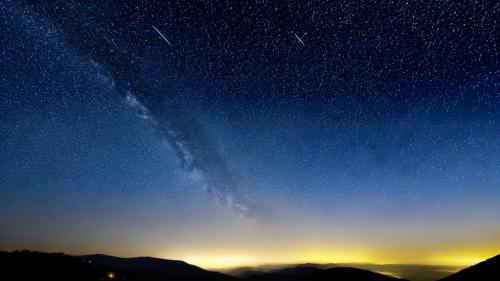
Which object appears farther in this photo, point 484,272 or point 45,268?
point 484,272

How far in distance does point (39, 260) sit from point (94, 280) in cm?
1907

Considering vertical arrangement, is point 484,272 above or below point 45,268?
above

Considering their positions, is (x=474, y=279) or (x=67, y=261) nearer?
(x=67, y=261)

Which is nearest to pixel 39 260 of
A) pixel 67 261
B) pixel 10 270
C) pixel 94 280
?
pixel 67 261

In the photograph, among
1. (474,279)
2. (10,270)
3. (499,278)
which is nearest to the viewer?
(10,270)

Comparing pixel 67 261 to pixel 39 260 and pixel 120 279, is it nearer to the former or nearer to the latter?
pixel 39 260

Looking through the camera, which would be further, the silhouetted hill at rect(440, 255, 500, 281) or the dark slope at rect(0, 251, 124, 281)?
the silhouetted hill at rect(440, 255, 500, 281)

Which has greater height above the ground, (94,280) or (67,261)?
(67,261)

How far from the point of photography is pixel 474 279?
145m

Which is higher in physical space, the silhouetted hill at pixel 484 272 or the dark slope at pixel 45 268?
the silhouetted hill at pixel 484 272

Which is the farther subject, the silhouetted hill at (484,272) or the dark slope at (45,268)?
the silhouetted hill at (484,272)

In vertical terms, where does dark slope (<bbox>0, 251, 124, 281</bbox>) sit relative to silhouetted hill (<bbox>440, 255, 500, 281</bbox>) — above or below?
below

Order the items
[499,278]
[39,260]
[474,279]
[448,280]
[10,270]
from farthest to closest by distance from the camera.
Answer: [448,280] < [474,279] < [499,278] < [39,260] < [10,270]

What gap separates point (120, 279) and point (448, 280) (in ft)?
580
